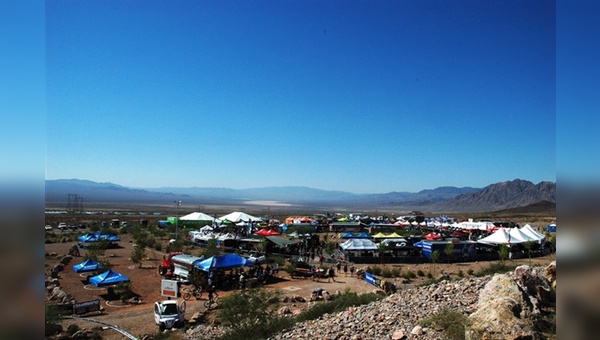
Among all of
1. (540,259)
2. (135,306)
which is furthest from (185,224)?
(540,259)

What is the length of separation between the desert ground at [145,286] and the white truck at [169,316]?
1.04 feet

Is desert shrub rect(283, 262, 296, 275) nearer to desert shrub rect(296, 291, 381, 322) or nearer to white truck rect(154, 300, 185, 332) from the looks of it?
desert shrub rect(296, 291, 381, 322)

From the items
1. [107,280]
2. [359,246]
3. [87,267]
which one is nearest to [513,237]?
[359,246]

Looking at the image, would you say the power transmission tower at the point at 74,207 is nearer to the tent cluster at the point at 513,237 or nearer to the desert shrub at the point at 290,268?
the desert shrub at the point at 290,268

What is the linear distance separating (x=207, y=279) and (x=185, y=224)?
32082 millimetres

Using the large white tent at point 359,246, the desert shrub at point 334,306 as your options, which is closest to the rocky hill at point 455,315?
the desert shrub at point 334,306

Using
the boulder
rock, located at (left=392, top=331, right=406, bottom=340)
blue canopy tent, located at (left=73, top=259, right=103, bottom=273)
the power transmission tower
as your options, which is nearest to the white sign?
blue canopy tent, located at (left=73, top=259, right=103, bottom=273)

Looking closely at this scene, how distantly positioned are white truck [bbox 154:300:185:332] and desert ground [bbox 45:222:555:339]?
318mm

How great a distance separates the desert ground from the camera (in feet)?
48.0

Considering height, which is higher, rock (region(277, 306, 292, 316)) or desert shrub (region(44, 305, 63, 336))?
desert shrub (region(44, 305, 63, 336))

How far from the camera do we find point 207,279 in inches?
797

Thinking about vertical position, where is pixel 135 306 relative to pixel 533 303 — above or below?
below

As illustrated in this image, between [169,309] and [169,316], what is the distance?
0.96 feet

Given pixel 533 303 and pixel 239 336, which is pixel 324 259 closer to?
pixel 239 336
